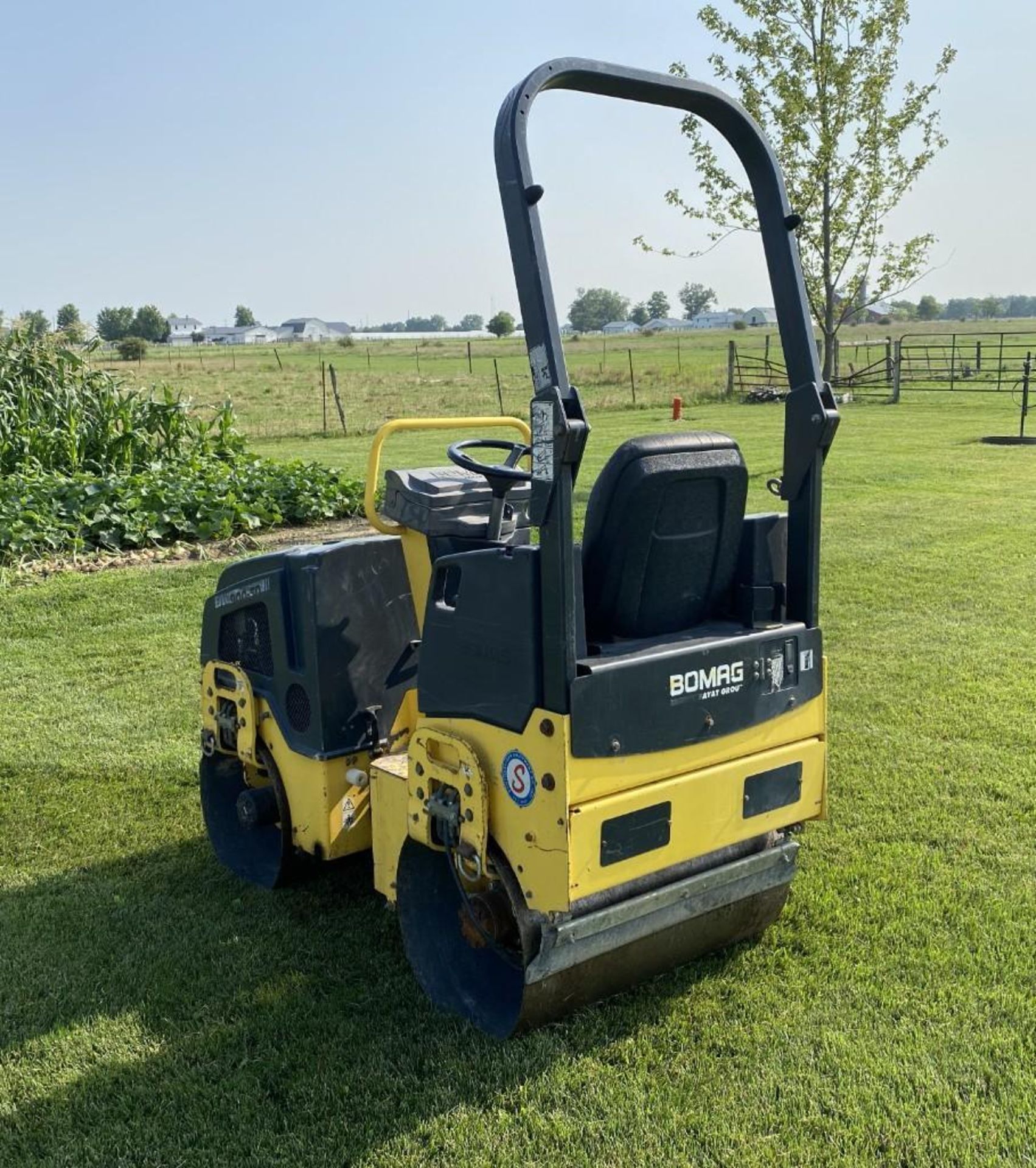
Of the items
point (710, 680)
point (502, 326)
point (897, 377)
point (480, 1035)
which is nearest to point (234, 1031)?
point (480, 1035)

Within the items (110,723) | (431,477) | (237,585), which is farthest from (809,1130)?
(110,723)

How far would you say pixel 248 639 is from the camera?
14.1 feet

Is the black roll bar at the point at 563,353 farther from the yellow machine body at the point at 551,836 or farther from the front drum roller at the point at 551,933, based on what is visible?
the front drum roller at the point at 551,933

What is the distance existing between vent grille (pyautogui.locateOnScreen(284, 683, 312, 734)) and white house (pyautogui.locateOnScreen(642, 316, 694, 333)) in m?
87.9

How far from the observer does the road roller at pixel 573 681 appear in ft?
9.61

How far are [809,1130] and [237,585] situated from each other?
97.7 inches

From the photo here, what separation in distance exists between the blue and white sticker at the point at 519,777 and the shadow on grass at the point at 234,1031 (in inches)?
28.8

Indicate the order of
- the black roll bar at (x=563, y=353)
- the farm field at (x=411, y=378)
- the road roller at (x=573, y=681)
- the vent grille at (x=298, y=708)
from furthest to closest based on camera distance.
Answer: the farm field at (x=411, y=378) → the vent grille at (x=298, y=708) → the road roller at (x=573, y=681) → the black roll bar at (x=563, y=353)

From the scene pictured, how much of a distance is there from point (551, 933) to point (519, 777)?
0.39m

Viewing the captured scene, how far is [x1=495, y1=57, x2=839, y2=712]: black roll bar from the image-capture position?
9.13 feet

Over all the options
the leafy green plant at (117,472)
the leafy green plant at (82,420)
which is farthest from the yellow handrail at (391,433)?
the leafy green plant at (82,420)

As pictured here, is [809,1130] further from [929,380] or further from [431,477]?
[929,380]

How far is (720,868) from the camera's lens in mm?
3324

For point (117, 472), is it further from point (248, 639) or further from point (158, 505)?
point (248, 639)
